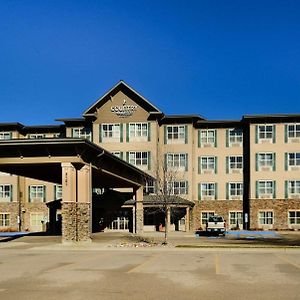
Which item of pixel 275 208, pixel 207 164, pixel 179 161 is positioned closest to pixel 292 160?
pixel 275 208

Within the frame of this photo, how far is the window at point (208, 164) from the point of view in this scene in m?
48.7

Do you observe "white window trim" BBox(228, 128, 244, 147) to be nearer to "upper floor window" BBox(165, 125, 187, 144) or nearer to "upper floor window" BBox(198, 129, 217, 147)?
"upper floor window" BBox(198, 129, 217, 147)

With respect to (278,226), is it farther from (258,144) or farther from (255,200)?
(258,144)

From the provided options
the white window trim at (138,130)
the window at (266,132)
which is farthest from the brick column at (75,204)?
the window at (266,132)

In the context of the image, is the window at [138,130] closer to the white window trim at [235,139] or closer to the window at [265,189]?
the white window trim at [235,139]

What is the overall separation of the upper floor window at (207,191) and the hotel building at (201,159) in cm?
11

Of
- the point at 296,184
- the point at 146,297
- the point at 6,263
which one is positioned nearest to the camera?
the point at 146,297

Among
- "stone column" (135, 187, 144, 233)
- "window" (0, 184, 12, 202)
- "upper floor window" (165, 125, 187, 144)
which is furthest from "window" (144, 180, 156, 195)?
"window" (0, 184, 12, 202)

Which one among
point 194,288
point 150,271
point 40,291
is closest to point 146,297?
point 194,288

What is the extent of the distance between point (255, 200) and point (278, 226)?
3648 mm

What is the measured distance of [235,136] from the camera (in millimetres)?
48438

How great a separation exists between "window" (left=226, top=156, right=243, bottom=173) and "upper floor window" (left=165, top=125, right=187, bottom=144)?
563 centimetres

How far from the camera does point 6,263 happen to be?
17.6 metres

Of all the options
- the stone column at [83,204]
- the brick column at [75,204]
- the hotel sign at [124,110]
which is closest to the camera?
the brick column at [75,204]
